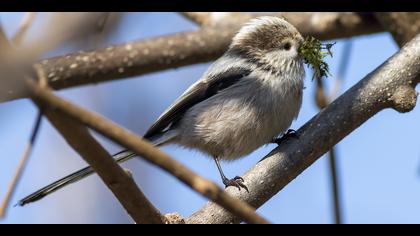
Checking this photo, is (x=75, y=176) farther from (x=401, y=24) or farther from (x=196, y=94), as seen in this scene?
(x=401, y=24)

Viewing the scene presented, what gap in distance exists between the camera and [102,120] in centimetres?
119

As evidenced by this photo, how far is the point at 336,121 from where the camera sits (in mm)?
2375


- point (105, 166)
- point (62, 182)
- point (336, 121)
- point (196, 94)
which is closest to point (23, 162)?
point (105, 166)

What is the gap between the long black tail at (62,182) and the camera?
7.14 feet

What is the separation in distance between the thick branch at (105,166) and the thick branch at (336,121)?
459 mm

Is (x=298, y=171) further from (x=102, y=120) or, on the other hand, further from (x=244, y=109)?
(x=102, y=120)

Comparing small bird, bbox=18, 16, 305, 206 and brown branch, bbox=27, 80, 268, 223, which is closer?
brown branch, bbox=27, 80, 268, 223

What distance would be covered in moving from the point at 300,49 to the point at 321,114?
2.53 feet

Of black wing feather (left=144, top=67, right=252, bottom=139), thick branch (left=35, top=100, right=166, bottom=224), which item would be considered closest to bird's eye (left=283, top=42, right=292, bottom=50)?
black wing feather (left=144, top=67, right=252, bottom=139)

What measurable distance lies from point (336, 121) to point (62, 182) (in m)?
1.12

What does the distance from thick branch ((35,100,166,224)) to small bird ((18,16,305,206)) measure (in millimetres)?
1018

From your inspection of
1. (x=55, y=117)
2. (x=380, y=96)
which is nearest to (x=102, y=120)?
(x=55, y=117)

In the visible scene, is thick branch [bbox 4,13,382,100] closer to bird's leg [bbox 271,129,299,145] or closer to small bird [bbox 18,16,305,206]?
small bird [bbox 18,16,305,206]

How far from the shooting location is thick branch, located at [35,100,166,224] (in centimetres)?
134
